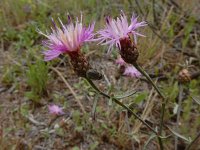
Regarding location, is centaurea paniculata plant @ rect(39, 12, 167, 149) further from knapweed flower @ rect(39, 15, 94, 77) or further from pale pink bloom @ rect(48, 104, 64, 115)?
pale pink bloom @ rect(48, 104, 64, 115)

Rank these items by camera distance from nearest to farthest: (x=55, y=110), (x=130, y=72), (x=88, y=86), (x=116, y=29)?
1. (x=116, y=29)
2. (x=88, y=86)
3. (x=130, y=72)
4. (x=55, y=110)

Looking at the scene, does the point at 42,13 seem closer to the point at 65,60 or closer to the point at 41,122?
the point at 65,60

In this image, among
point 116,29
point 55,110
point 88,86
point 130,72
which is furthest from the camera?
point 55,110

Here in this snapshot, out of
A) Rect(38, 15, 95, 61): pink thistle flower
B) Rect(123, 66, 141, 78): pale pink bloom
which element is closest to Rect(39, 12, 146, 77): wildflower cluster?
Rect(38, 15, 95, 61): pink thistle flower

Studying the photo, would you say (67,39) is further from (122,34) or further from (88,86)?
(88,86)

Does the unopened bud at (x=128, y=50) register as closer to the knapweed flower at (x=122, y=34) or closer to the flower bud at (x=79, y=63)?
the knapweed flower at (x=122, y=34)

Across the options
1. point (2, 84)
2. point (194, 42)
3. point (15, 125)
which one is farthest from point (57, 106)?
point (194, 42)

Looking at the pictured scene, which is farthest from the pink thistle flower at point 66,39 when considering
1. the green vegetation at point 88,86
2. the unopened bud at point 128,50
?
the green vegetation at point 88,86

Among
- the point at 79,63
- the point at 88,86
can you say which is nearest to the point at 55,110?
the point at 88,86
